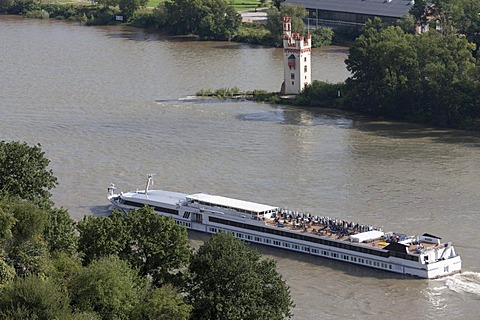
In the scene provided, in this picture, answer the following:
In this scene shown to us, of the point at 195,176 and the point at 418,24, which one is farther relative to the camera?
the point at 418,24

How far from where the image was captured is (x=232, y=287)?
1839 cm

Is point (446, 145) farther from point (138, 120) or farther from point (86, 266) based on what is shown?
point (86, 266)

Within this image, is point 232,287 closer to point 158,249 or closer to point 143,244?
point 158,249

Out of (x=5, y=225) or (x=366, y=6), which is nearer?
(x=5, y=225)

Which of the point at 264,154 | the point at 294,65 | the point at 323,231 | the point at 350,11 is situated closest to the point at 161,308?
the point at 323,231

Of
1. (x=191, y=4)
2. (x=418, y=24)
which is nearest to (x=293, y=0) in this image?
(x=191, y=4)

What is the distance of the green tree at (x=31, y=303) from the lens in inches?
642

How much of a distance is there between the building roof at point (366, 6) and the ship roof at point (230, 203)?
2473 centimetres

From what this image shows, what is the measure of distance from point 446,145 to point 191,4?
22.6 meters

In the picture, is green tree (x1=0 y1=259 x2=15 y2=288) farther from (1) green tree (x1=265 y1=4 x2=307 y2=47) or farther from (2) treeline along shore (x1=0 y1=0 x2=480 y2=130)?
(1) green tree (x1=265 y1=4 x2=307 y2=47)

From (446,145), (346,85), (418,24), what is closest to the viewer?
(446,145)

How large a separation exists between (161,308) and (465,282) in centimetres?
718

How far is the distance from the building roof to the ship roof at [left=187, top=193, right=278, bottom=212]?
24727 mm

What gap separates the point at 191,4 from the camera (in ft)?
176
